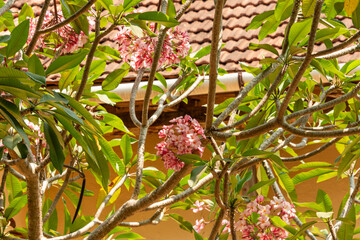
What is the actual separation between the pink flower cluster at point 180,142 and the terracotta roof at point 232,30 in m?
1.80

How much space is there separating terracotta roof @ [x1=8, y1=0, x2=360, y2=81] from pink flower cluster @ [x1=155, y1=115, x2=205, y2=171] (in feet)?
5.91

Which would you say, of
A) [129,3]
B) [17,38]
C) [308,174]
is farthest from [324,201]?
[17,38]

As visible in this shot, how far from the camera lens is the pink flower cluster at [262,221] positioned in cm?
177

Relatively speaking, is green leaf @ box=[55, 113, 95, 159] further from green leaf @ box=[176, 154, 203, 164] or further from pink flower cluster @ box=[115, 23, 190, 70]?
pink flower cluster @ box=[115, 23, 190, 70]

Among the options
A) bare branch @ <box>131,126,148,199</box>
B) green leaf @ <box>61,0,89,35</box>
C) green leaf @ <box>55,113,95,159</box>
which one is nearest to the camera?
green leaf @ <box>55,113,95,159</box>

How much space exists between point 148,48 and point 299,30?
0.55 m

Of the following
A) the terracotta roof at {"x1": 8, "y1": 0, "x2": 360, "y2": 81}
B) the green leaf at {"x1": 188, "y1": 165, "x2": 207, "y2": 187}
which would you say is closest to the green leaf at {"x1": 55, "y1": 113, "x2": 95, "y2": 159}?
the green leaf at {"x1": 188, "y1": 165, "x2": 207, "y2": 187}

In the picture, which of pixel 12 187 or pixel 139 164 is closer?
pixel 139 164

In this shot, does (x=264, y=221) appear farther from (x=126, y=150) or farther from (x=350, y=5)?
(x=350, y=5)

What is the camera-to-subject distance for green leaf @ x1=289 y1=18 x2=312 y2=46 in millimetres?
1385

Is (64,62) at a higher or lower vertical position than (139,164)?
higher

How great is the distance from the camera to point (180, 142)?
148 centimetres

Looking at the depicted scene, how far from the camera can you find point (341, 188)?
403 centimetres

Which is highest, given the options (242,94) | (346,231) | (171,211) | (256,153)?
(242,94)
